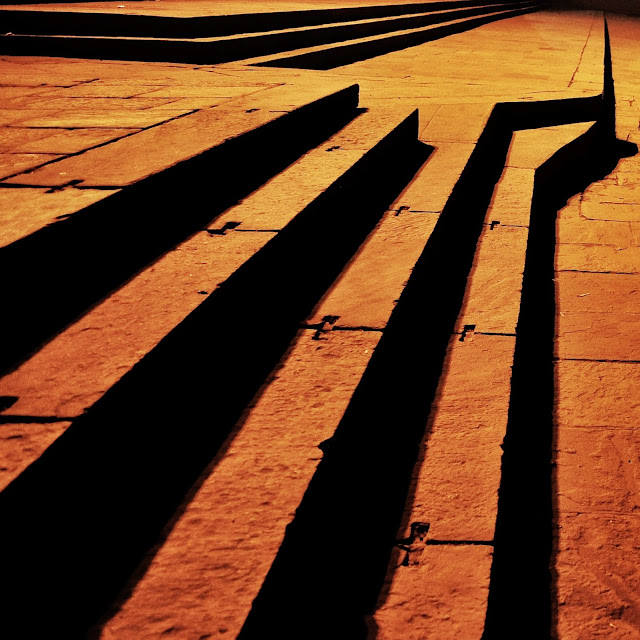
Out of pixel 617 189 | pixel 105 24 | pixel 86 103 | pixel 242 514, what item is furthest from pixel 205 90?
pixel 242 514

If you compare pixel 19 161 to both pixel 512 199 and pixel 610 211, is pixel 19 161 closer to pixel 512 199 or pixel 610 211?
pixel 512 199

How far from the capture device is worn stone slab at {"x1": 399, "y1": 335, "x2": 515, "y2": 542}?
1.88m

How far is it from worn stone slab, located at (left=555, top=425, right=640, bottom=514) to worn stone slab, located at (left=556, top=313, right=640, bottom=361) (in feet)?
1.91

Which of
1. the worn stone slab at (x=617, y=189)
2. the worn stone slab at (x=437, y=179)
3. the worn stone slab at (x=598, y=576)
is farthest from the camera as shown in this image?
the worn stone slab at (x=617, y=189)

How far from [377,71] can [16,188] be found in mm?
5954

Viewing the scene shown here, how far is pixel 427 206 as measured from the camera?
3609 millimetres

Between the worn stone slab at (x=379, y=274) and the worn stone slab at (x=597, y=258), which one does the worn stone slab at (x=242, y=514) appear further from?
the worn stone slab at (x=597, y=258)

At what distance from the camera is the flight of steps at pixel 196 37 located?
6.33 metres

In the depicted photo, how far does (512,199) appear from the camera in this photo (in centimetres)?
440

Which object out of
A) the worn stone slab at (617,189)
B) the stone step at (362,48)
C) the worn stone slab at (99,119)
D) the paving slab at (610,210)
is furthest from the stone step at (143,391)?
the stone step at (362,48)

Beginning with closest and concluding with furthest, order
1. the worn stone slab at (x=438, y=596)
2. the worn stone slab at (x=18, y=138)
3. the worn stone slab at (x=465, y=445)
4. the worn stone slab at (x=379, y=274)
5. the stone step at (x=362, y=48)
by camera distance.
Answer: the worn stone slab at (x=438, y=596) < the worn stone slab at (x=465, y=445) < the worn stone slab at (x=379, y=274) < the worn stone slab at (x=18, y=138) < the stone step at (x=362, y=48)

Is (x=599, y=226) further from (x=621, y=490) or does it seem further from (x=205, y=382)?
(x=205, y=382)

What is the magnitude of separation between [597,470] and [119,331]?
1511mm

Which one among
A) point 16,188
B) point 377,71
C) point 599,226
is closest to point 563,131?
point 599,226
